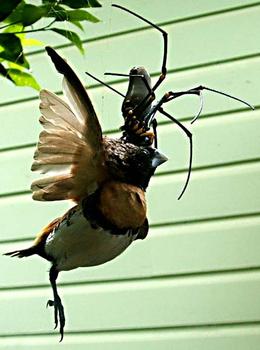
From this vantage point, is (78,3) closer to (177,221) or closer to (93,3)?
(93,3)

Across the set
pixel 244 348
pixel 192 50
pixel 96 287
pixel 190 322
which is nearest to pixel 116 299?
pixel 96 287

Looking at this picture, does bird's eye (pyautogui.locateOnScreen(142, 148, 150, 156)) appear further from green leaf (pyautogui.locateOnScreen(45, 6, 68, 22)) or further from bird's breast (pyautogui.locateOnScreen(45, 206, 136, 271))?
green leaf (pyautogui.locateOnScreen(45, 6, 68, 22))

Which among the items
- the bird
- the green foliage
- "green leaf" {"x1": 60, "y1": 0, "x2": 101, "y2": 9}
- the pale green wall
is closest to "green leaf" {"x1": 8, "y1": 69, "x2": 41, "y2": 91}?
the green foliage

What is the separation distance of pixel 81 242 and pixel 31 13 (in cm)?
32

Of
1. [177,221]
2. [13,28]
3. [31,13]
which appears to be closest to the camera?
[31,13]

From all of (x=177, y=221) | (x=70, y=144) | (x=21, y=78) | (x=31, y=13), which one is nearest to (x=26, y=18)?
(x=31, y=13)

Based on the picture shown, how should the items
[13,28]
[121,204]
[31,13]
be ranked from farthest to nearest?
[13,28]
[31,13]
[121,204]

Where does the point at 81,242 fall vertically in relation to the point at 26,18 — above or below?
below

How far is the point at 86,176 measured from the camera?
0.57 metres

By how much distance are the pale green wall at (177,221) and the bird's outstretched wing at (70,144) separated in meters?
0.77

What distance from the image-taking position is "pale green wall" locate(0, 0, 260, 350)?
137cm

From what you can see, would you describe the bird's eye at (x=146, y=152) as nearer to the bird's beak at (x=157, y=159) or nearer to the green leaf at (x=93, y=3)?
the bird's beak at (x=157, y=159)

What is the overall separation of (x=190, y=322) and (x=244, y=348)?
123 mm

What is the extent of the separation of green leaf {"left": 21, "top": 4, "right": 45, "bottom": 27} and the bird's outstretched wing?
217 millimetres
